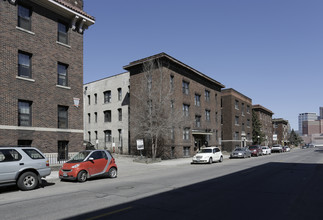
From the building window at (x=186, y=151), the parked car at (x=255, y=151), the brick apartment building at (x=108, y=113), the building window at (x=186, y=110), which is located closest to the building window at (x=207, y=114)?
Answer: the building window at (x=186, y=110)

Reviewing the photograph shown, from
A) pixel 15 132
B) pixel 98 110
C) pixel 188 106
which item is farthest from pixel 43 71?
pixel 98 110

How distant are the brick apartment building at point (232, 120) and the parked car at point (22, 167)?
4361 centimetres

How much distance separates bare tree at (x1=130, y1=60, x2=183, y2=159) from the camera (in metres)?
27.6

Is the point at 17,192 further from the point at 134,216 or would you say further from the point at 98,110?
the point at 98,110

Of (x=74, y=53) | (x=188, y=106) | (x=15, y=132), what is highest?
(x=74, y=53)

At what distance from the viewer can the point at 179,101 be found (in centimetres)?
3366

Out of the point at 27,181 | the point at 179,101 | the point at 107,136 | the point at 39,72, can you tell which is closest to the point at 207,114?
the point at 179,101

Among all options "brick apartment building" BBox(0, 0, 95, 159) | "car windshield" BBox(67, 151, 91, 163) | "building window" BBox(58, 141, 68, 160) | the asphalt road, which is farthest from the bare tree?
the asphalt road

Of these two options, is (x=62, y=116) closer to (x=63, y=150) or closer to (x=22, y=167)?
(x=63, y=150)

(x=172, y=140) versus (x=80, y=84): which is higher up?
(x=80, y=84)

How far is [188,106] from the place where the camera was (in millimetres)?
36125

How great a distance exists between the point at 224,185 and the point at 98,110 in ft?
111

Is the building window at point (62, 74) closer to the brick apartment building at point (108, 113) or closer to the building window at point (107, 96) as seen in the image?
the brick apartment building at point (108, 113)

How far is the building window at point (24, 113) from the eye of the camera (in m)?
18.4
